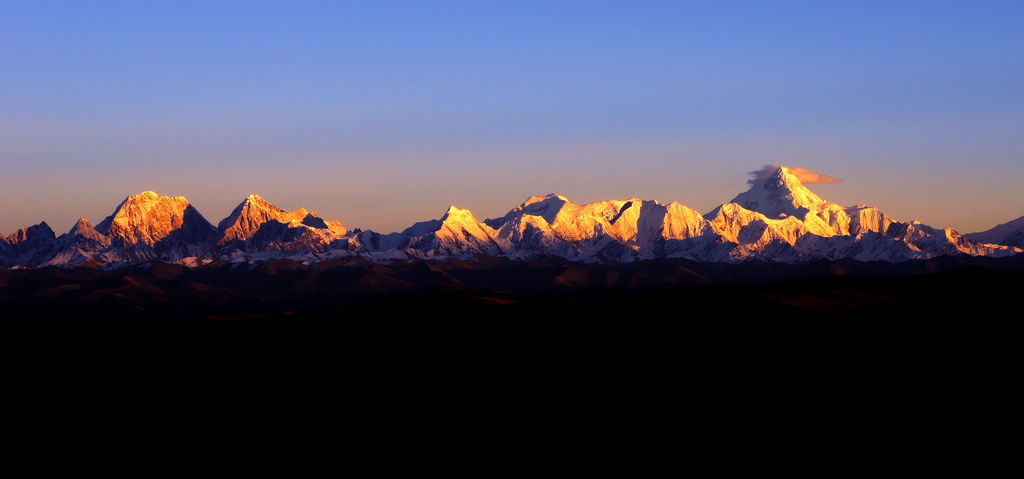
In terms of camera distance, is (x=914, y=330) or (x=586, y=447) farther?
(x=914, y=330)

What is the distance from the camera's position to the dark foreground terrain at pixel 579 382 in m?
86.2

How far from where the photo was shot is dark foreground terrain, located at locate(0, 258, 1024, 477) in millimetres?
86250

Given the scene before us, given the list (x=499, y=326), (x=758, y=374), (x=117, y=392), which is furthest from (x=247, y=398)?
(x=758, y=374)

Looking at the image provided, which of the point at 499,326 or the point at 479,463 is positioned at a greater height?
the point at 499,326

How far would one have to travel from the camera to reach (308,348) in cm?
13725

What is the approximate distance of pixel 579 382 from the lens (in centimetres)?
10538

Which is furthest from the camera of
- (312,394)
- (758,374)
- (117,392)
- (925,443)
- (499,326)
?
(499,326)

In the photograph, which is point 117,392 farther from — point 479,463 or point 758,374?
point 758,374

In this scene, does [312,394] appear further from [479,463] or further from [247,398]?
[479,463]

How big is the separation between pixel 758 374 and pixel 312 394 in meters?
42.2

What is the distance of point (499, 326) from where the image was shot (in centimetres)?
13475

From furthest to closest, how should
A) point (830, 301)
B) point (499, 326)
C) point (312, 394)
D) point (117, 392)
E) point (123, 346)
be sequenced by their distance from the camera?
1. point (123, 346)
2. point (830, 301)
3. point (499, 326)
4. point (117, 392)
5. point (312, 394)

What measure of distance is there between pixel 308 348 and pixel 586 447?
188ft

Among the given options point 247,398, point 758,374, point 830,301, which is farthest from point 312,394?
point 830,301
